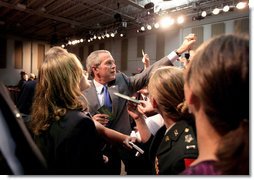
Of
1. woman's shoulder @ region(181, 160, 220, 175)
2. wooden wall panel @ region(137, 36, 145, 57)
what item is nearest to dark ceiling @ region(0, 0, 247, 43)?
wooden wall panel @ region(137, 36, 145, 57)

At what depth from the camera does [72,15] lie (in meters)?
6.68

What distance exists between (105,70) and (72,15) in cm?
559

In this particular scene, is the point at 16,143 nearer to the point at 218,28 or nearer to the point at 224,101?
the point at 224,101

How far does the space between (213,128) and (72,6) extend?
602 cm

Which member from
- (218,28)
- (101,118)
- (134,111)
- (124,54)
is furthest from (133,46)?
(134,111)

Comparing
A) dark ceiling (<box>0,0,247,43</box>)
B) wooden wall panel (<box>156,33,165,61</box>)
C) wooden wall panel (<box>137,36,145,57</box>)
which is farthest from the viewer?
wooden wall panel (<box>137,36,145,57</box>)

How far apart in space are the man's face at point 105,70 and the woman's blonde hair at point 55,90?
26.6 inches

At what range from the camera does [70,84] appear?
99 centimetres

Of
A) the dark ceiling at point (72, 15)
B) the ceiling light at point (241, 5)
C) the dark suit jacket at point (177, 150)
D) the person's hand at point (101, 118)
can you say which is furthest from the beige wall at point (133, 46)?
the dark suit jacket at point (177, 150)

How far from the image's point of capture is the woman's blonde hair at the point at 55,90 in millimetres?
957

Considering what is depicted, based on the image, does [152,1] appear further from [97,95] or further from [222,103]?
[222,103]

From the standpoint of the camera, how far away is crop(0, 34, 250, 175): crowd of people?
0.50 metres

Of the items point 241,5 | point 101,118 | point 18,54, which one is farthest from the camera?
point 18,54

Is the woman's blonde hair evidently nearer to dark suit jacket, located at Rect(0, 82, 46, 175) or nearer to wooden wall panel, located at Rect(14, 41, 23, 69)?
dark suit jacket, located at Rect(0, 82, 46, 175)
